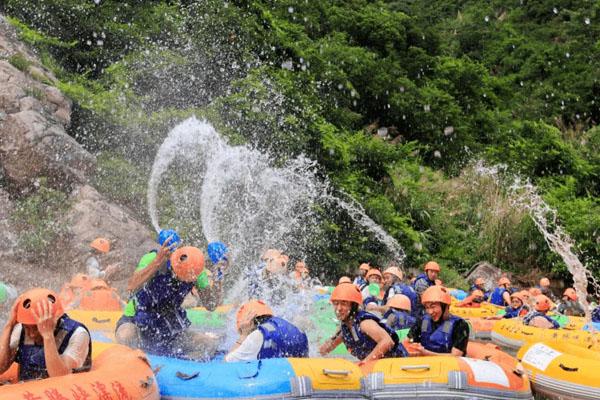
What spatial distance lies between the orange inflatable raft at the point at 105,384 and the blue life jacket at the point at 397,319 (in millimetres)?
4630

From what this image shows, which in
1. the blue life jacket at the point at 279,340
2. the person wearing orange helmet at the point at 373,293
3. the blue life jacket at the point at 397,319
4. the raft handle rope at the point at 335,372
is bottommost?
the person wearing orange helmet at the point at 373,293

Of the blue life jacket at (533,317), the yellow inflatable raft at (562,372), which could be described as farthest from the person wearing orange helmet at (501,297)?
the yellow inflatable raft at (562,372)

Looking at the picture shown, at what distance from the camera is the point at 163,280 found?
6824 millimetres

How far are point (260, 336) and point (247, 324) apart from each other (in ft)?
0.50

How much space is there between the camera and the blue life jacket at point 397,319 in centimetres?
972

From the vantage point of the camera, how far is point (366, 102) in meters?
26.9

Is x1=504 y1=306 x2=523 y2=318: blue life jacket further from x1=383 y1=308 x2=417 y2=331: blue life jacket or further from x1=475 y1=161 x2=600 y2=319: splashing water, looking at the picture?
x1=475 y1=161 x2=600 y2=319: splashing water

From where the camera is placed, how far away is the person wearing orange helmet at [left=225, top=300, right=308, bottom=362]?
6.40m

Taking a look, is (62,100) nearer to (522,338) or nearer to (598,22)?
(522,338)

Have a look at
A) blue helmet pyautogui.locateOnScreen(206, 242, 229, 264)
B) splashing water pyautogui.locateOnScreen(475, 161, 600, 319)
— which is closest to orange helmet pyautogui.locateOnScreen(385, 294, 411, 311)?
blue helmet pyautogui.locateOnScreen(206, 242, 229, 264)

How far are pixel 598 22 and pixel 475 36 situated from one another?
18.2ft

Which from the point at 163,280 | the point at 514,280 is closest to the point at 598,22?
the point at 514,280

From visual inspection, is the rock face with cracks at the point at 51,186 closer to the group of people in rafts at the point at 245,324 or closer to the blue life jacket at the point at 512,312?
the group of people in rafts at the point at 245,324

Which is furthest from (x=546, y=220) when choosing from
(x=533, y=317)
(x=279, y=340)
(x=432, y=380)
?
(x=279, y=340)
